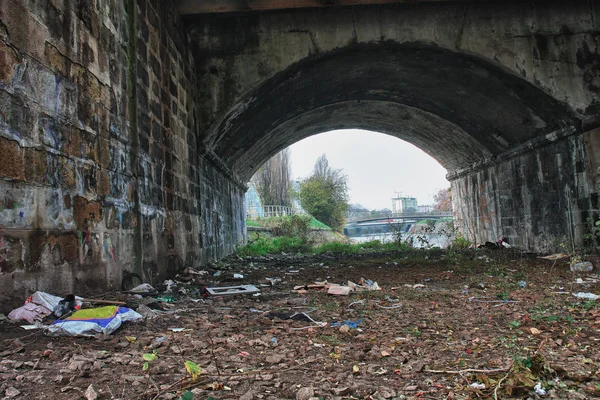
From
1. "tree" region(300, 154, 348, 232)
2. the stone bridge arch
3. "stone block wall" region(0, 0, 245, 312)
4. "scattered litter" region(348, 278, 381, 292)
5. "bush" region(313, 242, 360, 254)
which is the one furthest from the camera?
"tree" region(300, 154, 348, 232)

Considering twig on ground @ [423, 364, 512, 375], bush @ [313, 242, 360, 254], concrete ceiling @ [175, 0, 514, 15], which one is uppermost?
concrete ceiling @ [175, 0, 514, 15]

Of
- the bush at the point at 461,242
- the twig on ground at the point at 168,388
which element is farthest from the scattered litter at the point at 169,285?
the bush at the point at 461,242

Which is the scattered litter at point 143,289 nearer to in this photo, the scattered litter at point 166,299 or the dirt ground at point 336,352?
the scattered litter at point 166,299

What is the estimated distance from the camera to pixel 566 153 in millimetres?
8102

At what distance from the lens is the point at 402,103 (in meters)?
10.8

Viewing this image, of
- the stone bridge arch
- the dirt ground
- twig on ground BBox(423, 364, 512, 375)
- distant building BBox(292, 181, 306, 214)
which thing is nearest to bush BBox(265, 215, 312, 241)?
distant building BBox(292, 181, 306, 214)

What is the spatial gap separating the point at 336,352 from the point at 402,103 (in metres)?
9.03

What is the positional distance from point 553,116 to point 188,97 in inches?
267

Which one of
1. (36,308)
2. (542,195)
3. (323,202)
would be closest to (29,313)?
(36,308)

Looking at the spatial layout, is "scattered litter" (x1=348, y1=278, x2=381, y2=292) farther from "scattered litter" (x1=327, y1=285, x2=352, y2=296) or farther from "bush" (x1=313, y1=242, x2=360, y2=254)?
"bush" (x1=313, y1=242, x2=360, y2=254)

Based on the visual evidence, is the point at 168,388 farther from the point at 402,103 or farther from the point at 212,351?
the point at 402,103

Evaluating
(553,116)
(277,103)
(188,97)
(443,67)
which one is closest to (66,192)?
(188,97)

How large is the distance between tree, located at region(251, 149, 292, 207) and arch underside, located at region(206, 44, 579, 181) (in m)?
21.0

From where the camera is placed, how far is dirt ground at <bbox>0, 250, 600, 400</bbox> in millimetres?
2072
